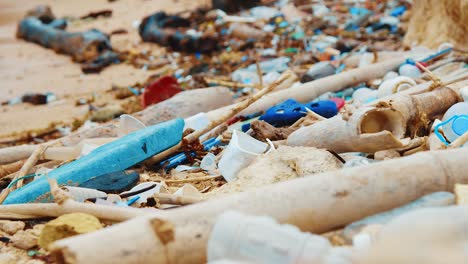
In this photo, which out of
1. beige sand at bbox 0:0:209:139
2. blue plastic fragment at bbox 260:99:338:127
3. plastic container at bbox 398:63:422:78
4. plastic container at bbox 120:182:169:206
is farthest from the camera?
beige sand at bbox 0:0:209:139

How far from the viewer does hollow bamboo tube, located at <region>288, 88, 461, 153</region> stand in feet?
8.84

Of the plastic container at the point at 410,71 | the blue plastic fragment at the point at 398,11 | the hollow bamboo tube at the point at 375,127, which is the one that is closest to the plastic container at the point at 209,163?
the hollow bamboo tube at the point at 375,127

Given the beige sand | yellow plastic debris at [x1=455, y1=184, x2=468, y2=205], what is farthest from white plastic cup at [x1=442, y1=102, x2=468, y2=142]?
the beige sand

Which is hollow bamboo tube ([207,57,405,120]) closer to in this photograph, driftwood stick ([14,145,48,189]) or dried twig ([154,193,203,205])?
driftwood stick ([14,145,48,189])

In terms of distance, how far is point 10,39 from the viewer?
38.1 ft

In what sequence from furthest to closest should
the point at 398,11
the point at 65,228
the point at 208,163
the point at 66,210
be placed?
the point at 398,11, the point at 208,163, the point at 66,210, the point at 65,228

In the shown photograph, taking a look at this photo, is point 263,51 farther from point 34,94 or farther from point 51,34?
point 51,34

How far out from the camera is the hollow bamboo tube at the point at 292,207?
176 cm

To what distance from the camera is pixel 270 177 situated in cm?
276

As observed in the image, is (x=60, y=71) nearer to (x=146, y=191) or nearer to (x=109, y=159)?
(x=109, y=159)

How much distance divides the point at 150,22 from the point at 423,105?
7389 millimetres

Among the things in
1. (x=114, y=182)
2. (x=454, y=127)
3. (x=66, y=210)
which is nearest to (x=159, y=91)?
(x=114, y=182)

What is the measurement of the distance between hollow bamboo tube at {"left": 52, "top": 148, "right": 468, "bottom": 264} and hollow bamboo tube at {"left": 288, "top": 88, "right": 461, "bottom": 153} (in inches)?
21.9

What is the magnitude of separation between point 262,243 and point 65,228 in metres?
0.98
